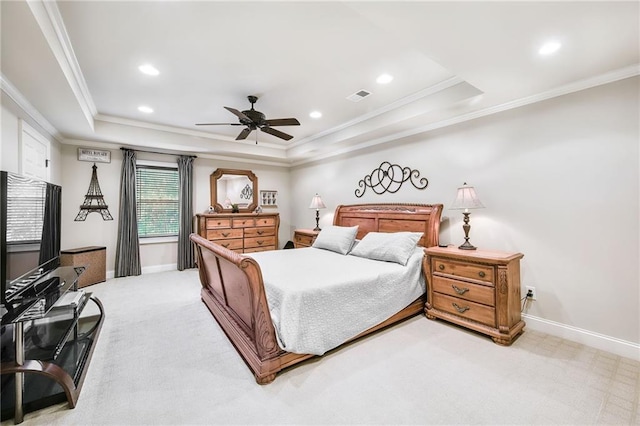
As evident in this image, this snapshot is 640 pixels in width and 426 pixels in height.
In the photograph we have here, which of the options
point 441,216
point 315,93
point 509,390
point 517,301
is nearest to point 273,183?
point 315,93

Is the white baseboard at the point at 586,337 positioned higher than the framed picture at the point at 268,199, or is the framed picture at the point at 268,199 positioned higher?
the framed picture at the point at 268,199

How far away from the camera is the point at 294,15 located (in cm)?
199

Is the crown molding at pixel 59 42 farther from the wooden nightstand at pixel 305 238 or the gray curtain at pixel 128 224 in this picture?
the wooden nightstand at pixel 305 238

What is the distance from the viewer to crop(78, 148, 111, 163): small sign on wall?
4652mm

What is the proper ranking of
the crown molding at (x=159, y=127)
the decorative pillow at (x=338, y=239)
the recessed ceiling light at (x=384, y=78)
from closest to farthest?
the recessed ceiling light at (x=384, y=78)
the decorative pillow at (x=338, y=239)
the crown molding at (x=159, y=127)

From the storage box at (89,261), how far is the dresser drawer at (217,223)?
1.72 metres

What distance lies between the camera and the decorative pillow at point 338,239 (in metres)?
3.78

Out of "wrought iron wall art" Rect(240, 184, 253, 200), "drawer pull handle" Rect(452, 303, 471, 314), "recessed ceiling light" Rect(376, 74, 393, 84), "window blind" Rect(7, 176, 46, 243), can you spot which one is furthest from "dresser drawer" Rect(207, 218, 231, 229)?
"drawer pull handle" Rect(452, 303, 471, 314)

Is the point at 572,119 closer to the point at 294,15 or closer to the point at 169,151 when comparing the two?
the point at 294,15

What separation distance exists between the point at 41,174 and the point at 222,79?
276cm

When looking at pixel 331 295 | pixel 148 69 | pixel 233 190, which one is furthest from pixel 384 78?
pixel 233 190

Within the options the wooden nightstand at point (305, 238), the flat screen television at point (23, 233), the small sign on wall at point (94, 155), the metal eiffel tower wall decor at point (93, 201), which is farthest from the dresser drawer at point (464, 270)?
the small sign on wall at point (94, 155)

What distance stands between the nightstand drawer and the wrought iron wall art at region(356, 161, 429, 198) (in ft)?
7.60

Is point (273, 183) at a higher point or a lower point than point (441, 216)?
higher
